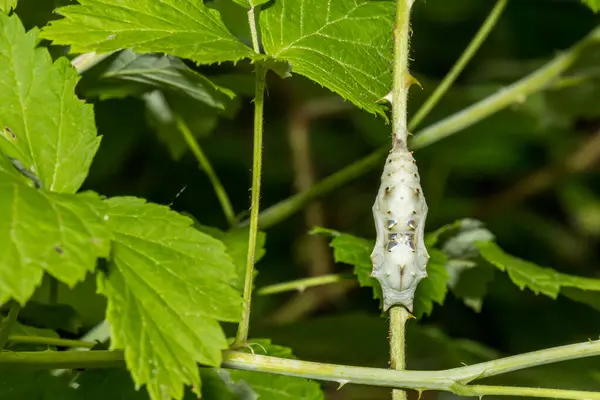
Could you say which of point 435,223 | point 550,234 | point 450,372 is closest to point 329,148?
point 435,223

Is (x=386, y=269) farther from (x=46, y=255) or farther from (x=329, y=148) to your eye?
(x=329, y=148)

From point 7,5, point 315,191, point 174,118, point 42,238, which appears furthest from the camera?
point 174,118

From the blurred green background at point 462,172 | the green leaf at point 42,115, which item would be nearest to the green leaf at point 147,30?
the green leaf at point 42,115

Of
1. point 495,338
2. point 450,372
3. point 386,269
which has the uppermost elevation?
point 495,338

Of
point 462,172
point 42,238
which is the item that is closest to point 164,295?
point 42,238

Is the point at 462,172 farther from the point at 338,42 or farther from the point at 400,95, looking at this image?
the point at 400,95
